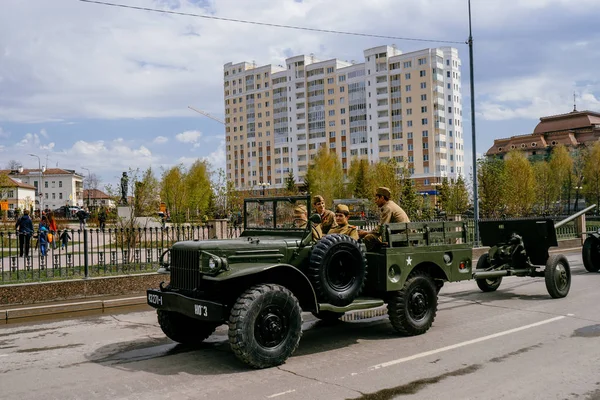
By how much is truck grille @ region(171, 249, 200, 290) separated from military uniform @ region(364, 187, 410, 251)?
8.78 feet

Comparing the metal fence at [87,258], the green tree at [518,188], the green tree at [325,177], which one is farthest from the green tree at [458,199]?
the green tree at [325,177]

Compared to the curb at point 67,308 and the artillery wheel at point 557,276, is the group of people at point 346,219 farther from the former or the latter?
the curb at point 67,308

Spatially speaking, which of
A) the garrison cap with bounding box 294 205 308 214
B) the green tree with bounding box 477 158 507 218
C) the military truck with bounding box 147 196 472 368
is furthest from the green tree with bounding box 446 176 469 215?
the garrison cap with bounding box 294 205 308 214

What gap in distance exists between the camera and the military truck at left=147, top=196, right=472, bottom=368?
255 inches

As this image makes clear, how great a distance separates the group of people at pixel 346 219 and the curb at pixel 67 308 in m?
5.65

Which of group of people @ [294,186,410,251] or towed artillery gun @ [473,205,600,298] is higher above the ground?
group of people @ [294,186,410,251]

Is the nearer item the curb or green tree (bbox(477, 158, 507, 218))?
the curb

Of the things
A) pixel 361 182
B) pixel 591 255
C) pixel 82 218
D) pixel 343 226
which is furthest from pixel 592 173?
pixel 343 226

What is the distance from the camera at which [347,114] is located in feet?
345

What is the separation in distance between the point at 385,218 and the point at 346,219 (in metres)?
0.63

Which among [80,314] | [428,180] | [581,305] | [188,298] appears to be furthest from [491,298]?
[428,180]

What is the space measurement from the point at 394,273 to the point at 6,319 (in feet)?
25.2

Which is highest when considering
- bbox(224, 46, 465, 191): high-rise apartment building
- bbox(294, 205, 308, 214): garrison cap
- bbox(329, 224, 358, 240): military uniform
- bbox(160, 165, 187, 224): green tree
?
bbox(224, 46, 465, 191): high-rise apartment building

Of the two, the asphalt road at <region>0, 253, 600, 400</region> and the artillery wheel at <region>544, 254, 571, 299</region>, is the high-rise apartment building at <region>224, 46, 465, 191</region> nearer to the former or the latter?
the artillery wheel at <region>544, 254, 571, 299</region>
